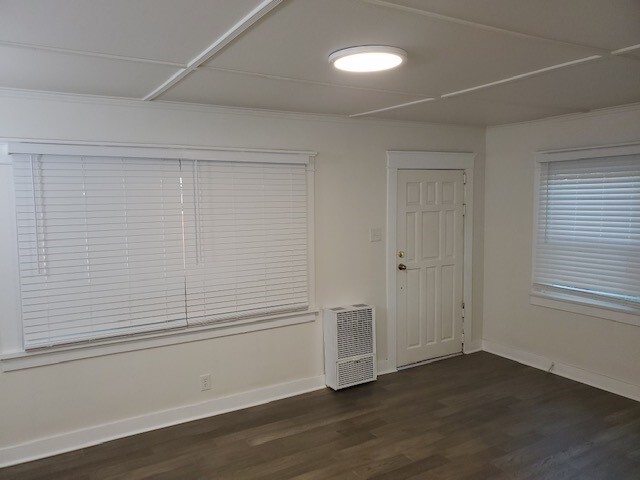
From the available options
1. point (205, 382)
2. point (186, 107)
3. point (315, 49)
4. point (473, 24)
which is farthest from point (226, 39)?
point (205, 382)

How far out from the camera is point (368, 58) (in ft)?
7.22

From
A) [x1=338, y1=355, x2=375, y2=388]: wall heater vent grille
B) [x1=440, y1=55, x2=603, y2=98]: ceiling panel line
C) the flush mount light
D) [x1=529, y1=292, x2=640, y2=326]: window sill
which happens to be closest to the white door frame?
[x1=338, y1=355, x2=375, y2=388]: wall heater vent grille

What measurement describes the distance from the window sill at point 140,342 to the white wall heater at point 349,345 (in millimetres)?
218

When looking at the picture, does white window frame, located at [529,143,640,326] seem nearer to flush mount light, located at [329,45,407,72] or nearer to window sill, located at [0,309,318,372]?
window sill, located at [0,309,318,372]

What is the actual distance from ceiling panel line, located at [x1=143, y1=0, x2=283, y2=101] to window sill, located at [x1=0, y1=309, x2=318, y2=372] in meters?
1.75

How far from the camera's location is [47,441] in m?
3.14

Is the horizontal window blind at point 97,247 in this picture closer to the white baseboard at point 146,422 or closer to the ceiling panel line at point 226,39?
the white baseboard at point 146,422

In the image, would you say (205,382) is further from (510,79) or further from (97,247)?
(510,79)

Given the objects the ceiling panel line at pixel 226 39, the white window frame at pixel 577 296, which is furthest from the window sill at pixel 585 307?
the ceiling panel line at pixel 226 39

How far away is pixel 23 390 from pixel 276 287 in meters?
1.86

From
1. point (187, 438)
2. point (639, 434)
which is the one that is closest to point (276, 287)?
point (187, 438)

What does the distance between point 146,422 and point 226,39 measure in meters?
2.75

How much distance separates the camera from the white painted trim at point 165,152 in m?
3.01

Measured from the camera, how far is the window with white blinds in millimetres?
3072
